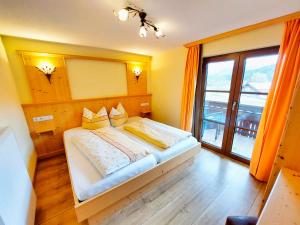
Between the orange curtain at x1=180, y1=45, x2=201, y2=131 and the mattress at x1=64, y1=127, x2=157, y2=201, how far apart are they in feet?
5.19

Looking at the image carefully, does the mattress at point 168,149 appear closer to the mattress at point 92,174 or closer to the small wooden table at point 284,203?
the mattress at point 92,174

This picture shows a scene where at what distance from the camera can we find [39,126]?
2.51 metres

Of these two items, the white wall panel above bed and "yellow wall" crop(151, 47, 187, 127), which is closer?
the white wall panel above bed

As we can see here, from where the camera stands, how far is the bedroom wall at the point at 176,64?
6.26ft

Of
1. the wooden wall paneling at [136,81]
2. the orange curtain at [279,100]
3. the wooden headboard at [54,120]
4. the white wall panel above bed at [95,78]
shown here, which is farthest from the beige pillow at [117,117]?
the orange curtain at [279,100]

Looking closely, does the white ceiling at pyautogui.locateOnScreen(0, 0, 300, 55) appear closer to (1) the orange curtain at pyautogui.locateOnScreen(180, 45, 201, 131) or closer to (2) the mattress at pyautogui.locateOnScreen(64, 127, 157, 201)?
(1) the orange curtain at pyautogui.locateOnScreen(180, 45, 201, 131)

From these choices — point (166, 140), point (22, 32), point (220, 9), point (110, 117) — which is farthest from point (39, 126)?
point (220, 9)

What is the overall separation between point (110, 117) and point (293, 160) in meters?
2.98

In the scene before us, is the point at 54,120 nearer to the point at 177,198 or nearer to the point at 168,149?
the point at 168,149

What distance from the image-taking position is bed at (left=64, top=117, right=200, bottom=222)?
50.3 inches

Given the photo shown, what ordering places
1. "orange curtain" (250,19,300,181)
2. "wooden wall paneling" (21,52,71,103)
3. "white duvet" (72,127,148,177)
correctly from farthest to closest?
"wooden wall paneling" (21,52,71,103)
"orange curtain" (250,19,300,181)
"white duvet" (72,127,148,177)

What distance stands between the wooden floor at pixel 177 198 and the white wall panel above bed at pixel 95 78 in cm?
170

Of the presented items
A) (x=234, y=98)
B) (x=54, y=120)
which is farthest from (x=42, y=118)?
(x=234, y=98)

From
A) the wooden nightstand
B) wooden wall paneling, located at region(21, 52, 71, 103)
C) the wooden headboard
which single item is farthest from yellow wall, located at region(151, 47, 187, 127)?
wooden wall paneling, located at region(21, 52, 71, 103)
